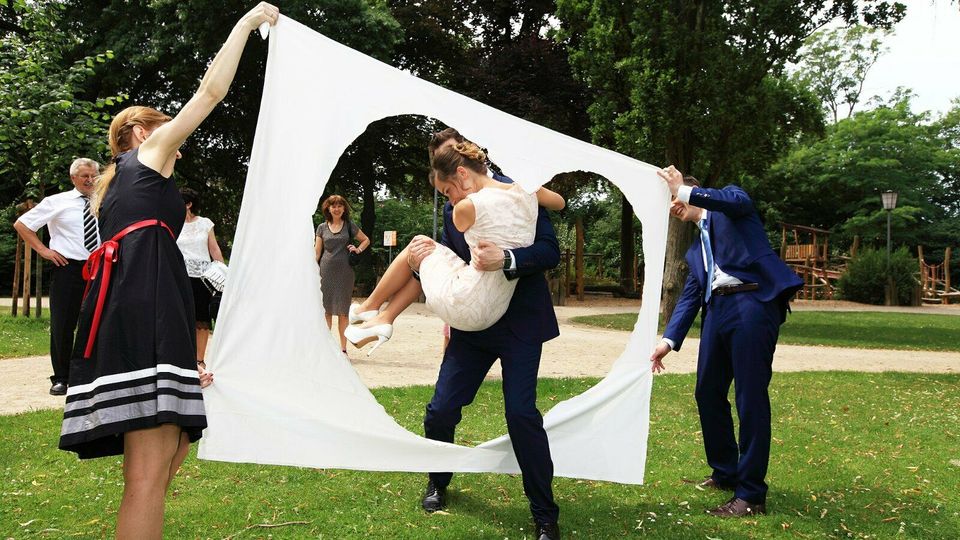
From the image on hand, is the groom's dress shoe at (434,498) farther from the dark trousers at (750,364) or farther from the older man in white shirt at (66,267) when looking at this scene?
the older man in white shirt at (66,267)

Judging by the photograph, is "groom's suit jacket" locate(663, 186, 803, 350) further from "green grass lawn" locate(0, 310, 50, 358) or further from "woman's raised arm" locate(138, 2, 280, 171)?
"green grass lawn" locate(0, 310, 50, 358)

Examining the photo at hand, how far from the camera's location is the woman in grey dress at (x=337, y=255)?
9320 millimetres

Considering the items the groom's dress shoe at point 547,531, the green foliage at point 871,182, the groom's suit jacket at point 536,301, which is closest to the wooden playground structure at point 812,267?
the green foliage at point 871,182

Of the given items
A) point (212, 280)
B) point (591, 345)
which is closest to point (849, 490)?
point (212, 280)

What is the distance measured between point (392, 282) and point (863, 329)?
1625 cm

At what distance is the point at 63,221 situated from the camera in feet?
25.1

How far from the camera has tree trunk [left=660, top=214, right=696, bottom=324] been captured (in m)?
15.8

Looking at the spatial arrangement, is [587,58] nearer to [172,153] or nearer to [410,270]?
[410,270]

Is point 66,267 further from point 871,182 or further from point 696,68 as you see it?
point 871,182

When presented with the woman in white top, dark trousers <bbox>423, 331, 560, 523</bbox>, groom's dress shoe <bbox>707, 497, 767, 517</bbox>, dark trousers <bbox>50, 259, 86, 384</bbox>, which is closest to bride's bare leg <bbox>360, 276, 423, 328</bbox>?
dark trousers <bbox>423, 331, 560, 523</bbox>

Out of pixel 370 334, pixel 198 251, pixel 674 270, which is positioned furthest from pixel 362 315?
pixel 674 270

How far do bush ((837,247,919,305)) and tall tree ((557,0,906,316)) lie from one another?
15092mm

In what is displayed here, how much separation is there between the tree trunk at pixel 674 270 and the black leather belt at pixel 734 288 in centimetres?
1118

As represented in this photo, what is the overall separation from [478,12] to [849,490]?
73.9 feet
